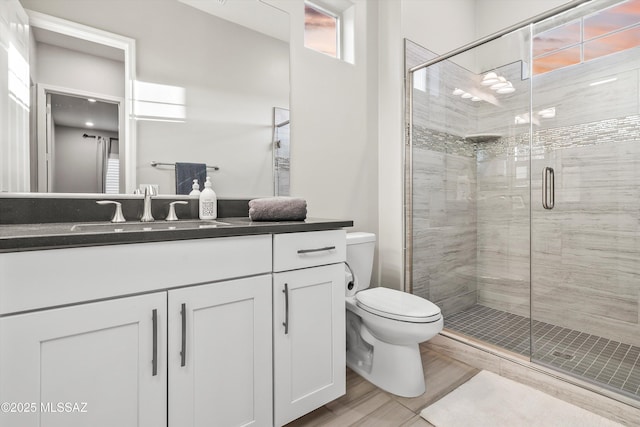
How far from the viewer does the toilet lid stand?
1514 mm

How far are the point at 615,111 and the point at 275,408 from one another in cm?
269

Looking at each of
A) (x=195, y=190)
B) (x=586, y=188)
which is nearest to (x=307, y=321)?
(x=195, y=190)

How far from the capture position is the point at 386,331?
5.19ft

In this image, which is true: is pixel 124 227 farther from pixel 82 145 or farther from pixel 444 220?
pixel 444 220

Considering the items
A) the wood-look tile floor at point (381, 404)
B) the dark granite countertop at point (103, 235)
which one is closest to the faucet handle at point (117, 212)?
the dark granite countertop at point (103, 235)

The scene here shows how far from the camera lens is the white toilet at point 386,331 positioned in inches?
60.1

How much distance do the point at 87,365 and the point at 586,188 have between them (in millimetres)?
2882

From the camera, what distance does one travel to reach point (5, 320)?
73 cm

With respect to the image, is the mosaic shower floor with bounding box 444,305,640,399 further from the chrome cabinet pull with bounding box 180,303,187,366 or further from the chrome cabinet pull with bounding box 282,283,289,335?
the chrome cabinet pull with bounding box 180,303,187,366

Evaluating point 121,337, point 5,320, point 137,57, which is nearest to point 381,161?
point 137,57

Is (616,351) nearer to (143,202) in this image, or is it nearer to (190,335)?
(190,335)

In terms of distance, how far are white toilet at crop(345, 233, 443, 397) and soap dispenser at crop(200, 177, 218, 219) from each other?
2.66 feet

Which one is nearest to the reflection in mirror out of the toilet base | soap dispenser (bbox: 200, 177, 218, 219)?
soap dispenser (bbox: 200, 177, 218, 219)

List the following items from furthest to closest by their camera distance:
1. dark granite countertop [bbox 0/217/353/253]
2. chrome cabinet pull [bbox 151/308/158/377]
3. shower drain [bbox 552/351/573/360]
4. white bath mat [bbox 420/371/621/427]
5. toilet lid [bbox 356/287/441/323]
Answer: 1. shower drain [bbox 552/351/573/360]
2. toilet lid [bbox 356/287/441/323]
3. white bath mat [bbox 420/371/621/427]
4. chrome cabinet pull [bbox 151/308/158/377]
5. dark granite countertop [bbox 0/217/353/253]
